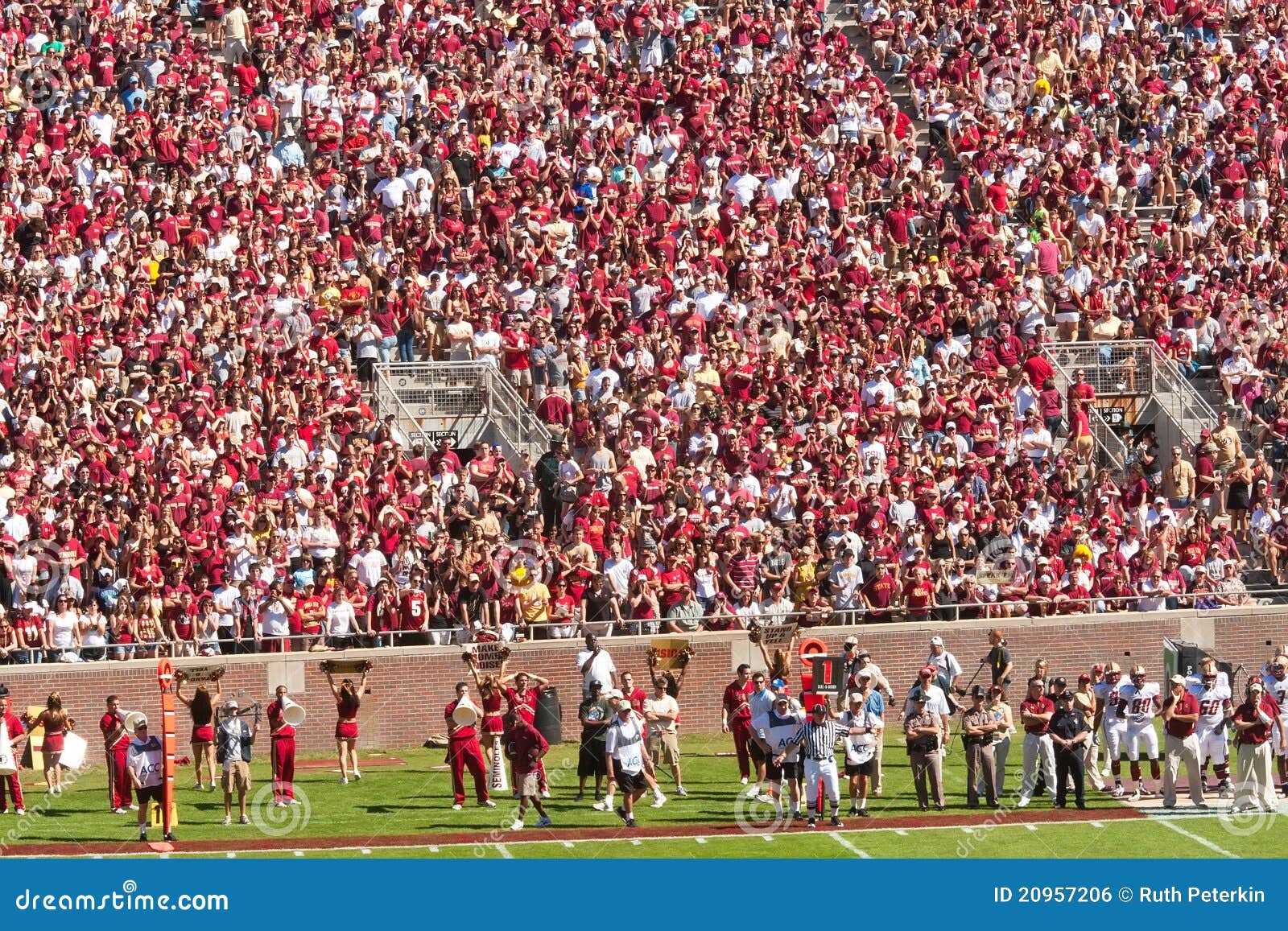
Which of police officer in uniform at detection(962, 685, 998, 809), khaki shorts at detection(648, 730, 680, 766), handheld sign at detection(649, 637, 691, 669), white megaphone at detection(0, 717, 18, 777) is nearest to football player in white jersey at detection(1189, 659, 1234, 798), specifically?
police officer in uniform at detection(962, 685, 998, 809)

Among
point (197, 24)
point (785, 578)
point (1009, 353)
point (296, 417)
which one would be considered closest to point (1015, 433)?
point (1009, 353)

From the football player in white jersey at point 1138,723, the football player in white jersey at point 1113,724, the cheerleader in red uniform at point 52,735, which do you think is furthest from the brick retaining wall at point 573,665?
the football player in white jersey at point 1138,723

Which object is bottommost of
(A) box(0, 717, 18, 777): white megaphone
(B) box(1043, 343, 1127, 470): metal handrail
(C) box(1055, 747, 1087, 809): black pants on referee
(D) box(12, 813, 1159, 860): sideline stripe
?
(D) box(12, 813, 1159, 860): sideline stripe

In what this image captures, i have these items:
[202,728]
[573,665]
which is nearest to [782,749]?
[573,665]

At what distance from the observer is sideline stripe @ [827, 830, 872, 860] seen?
23.5 meters

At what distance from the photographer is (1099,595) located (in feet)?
101

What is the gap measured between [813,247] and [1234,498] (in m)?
6.77

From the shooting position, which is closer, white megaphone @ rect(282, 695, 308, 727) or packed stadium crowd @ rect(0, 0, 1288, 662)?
white megaphone @ rect(282, 695, 308, 727)

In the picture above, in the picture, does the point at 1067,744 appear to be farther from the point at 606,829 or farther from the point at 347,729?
the point at 347,729

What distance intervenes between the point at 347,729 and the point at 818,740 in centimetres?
539

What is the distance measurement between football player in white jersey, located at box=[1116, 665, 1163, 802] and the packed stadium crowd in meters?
3.55

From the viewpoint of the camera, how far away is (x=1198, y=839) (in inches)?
955

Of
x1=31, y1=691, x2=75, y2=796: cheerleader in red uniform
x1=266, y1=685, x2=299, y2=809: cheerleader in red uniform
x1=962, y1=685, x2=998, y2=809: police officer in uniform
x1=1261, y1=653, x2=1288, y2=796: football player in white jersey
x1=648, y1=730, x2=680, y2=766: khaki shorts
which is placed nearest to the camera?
x1=962, y1=685, x2=998, y2=809: police officer in uniform

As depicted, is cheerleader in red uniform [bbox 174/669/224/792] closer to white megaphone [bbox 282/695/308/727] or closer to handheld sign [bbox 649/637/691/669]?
white megaphone [bbox 282/695/308/727]
